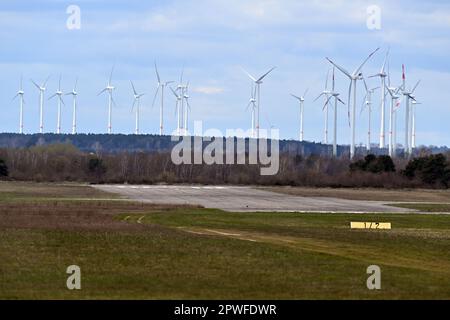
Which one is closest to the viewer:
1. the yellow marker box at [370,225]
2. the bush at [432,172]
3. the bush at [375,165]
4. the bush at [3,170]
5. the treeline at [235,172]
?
the yellow marker box at [370,225]

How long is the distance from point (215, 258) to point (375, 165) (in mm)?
127509

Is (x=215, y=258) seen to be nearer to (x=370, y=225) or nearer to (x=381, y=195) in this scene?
(x=370, y=225)

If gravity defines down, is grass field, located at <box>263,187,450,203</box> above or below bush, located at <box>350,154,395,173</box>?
below

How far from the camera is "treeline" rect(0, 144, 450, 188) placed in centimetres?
15750

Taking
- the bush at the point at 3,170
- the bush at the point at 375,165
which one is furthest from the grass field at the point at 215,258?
the bush at the point at 3,170

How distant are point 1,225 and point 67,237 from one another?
863 centimetres

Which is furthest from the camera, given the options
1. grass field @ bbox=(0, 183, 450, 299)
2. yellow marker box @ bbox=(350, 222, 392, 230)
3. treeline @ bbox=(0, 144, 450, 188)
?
treeline @ bbox=(0, 144, 450, 188)

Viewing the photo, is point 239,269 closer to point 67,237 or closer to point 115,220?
point 67,237

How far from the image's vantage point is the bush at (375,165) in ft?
537

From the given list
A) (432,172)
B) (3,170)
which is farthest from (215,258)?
→ (3,170)

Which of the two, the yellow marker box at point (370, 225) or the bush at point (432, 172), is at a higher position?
the bush at point (432, 172)

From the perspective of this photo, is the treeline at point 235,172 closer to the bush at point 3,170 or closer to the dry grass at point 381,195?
the bush at point 3,170

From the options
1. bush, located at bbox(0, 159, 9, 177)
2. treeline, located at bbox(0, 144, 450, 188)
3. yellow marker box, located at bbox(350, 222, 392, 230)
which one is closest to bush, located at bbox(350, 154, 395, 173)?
treeline, located at bbox(0, 144, 450, 188)

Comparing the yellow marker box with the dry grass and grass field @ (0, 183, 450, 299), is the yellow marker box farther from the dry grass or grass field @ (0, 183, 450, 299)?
the dry grass
